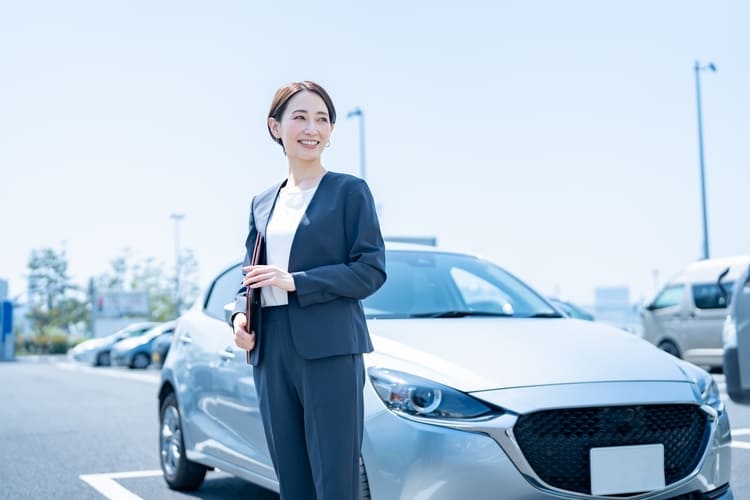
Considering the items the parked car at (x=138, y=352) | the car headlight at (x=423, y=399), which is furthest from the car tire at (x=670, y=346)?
the parked car at (x=138, y=352)

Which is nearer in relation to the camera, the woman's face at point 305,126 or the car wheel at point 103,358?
the woman's face at point 305,126

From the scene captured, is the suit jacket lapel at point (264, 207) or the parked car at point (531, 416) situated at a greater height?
the suit jacket lapel at point (264, 207)

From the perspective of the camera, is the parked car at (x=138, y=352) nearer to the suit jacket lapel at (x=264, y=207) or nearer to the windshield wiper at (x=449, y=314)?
the windshield wiper at (x=449, y=314)

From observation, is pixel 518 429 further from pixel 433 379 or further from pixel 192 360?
pixel 192 360

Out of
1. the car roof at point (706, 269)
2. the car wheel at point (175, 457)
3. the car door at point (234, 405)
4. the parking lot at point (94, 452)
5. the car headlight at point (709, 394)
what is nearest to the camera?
the car headlight at point (709, 394)

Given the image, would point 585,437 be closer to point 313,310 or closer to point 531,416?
point 531,416

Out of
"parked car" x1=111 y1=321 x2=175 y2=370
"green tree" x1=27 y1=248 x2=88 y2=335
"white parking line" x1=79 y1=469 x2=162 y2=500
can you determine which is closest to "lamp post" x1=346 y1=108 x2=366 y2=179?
"parked car" x1=111 y1=321 x2=175 y2=370

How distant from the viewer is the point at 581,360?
13.0ft

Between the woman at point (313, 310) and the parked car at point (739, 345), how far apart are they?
10.3 ft

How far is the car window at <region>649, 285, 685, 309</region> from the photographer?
15211 mm

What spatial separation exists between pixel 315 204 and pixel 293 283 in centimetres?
26

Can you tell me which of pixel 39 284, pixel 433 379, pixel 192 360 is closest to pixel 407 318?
pixel 433 379

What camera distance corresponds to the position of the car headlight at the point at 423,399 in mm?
3660

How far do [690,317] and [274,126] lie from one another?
1297cm
